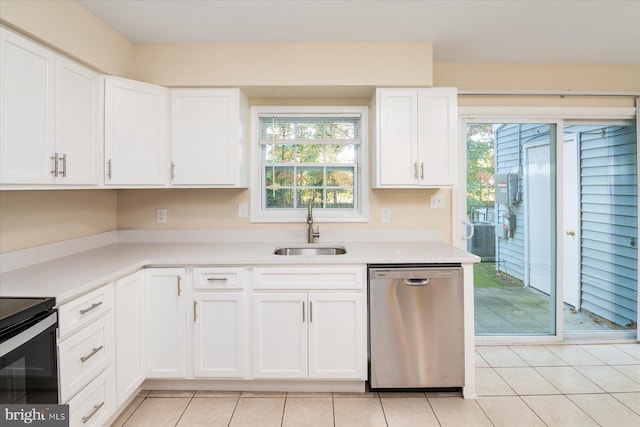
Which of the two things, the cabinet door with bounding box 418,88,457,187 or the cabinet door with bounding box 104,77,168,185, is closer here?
the cabinet door with bounding box 104,77,168,185

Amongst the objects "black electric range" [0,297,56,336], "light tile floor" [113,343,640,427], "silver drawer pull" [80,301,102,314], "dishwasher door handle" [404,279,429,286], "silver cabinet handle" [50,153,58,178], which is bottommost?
"light tile floor" [113,343,640,427]

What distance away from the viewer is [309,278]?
231cm

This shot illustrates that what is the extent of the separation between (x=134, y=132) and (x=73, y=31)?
25.7 inches

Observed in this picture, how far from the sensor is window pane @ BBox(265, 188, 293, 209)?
3125 millimetres

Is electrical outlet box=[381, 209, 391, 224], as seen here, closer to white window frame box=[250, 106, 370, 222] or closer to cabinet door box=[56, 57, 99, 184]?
white window frame box=[250, 106, 370, 222]

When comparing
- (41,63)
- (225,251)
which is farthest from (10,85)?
(225,251)

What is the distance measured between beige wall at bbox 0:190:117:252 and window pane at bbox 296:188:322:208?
5.08ft

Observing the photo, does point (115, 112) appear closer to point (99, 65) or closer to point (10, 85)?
point (99, 65)

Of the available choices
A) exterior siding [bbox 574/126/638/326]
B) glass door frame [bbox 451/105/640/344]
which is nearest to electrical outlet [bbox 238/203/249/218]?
glass door frame [bbox 451/105/640/344]

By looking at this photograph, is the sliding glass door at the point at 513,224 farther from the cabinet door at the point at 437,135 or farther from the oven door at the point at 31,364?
the oven door at the point at 31,364

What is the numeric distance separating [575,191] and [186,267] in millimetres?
3371

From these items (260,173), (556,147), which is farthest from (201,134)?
(556,147)

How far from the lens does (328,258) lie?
2.33m

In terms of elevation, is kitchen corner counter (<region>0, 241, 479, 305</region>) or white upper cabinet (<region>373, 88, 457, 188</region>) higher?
white upper cabinet (<region>373, 88, 457, 188</region>)
